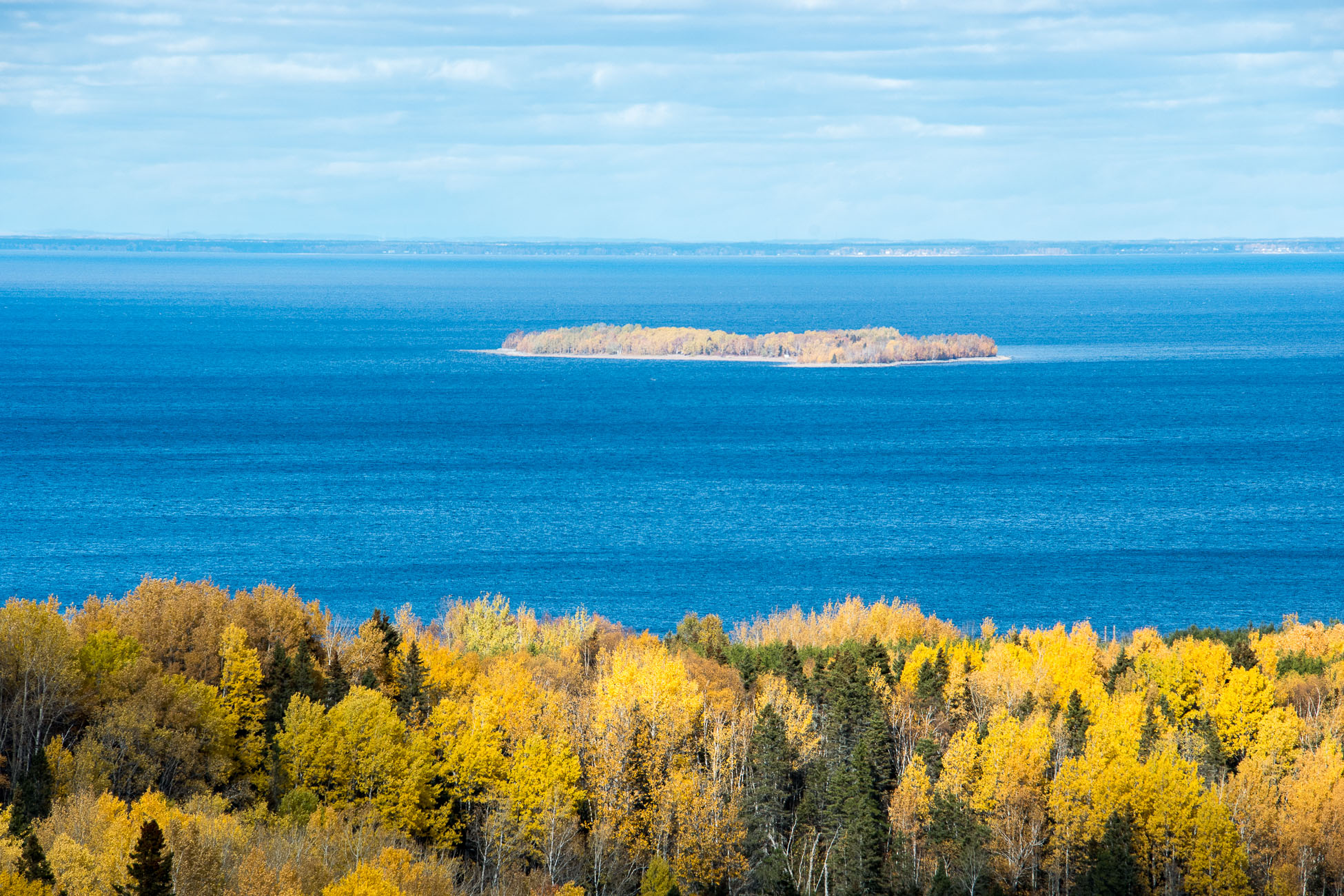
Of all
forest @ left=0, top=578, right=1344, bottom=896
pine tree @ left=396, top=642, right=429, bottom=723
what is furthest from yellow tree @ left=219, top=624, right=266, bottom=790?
pine tree @ left=396, top=642, right=429, bottom=723

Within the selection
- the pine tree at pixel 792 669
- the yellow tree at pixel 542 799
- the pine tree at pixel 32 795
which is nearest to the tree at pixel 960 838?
the pine tree at pixel 792 669

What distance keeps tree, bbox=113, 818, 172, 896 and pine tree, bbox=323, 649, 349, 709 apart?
1961cm

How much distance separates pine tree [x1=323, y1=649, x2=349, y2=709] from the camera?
160ft

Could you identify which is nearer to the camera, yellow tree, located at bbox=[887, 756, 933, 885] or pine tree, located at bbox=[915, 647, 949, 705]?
yellow tree, located at bbox=[887, 756, 933, 885]

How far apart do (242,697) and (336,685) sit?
334 cm

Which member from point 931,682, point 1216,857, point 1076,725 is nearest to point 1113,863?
point 1216,857

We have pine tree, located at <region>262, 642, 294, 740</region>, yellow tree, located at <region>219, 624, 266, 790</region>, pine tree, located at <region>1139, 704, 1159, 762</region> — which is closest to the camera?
yellow tree, located at <region>219, 624, 266, 790</region>

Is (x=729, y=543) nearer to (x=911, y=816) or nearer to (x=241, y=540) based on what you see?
(x=241, y=540)

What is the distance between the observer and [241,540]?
97188 millimetres

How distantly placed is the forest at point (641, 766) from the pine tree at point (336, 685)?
0.36 ft

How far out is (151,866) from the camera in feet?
90.7

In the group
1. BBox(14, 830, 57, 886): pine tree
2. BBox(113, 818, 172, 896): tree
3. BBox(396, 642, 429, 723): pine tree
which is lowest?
BBox(396, 642, 429, 723): pine tree

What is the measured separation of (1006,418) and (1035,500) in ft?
145

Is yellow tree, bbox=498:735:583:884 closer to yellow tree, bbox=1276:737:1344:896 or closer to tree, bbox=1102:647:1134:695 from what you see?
yellow tree, bbox=1276:737:1344:896
